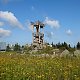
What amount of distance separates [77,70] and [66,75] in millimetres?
1599

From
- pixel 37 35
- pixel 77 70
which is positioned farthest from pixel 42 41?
pixel 77 70

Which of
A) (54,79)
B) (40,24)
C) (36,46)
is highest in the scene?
(40,24)

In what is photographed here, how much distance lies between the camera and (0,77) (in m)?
9.34

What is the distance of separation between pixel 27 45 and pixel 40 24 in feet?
18.9

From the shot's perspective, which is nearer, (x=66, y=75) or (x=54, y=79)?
(x=54, y=79)

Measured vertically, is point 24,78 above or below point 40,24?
below

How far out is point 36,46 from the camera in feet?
164

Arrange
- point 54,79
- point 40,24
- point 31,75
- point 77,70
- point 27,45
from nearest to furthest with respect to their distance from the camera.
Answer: point 54,79 → point 31,75 → point 77,70 → point 27,45 → point 40,24

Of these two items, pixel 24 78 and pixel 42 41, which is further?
pixel 42 41

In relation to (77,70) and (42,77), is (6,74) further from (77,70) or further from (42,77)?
(77,70)

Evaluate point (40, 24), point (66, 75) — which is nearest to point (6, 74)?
point (66, 75)

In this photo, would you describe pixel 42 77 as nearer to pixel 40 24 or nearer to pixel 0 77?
pixel 0 77

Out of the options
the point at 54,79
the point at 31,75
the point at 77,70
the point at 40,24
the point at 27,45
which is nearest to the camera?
the point at 54,79

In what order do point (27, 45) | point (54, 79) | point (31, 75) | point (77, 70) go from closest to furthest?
point (54, 79)
point (31, 75)
point (77, 70)
point (27, 45)
